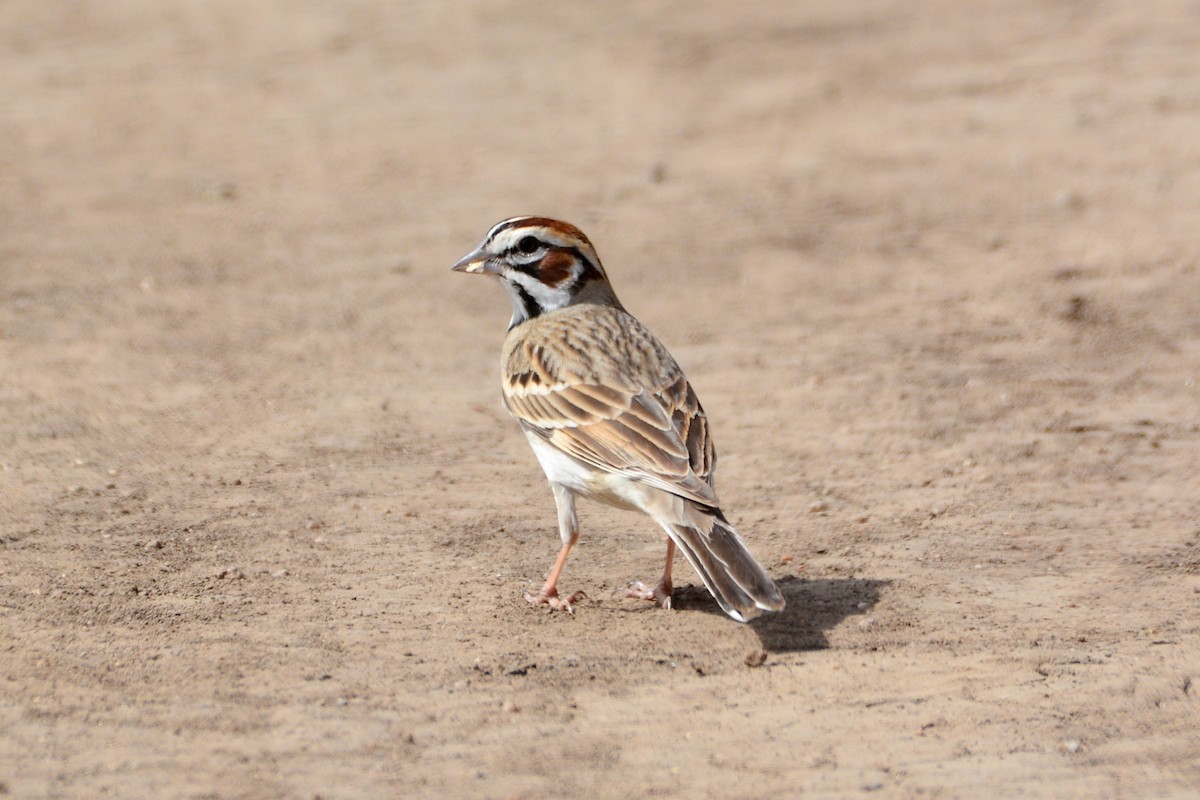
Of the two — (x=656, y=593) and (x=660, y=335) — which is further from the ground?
(x=656, y=593)

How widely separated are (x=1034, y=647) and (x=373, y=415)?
14.1ft

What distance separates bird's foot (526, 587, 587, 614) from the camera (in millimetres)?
6625

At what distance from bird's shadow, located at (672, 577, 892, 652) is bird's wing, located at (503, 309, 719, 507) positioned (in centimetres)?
63

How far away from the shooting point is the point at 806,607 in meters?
6.62

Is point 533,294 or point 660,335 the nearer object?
point 533,294

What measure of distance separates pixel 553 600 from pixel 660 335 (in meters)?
4.06

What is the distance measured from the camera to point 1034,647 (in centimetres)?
621

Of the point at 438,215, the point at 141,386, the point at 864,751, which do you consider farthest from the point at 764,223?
the point at 864,751

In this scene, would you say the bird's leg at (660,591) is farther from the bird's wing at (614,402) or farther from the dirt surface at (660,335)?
the bird's wing at (614,402)

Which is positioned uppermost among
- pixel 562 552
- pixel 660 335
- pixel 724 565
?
pixel 724 565

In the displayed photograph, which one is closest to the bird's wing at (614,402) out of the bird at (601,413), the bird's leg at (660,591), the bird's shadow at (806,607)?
the bird at (601,413)

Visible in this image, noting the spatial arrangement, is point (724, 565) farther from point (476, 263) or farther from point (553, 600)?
point (476, 263)

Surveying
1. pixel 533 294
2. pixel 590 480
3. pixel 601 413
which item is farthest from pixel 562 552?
pixel 533 294

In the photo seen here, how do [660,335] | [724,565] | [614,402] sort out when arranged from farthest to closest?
1. [660,335]
2. [614,402]
3. [724,565]
